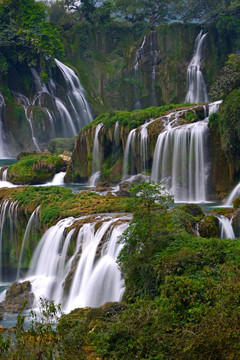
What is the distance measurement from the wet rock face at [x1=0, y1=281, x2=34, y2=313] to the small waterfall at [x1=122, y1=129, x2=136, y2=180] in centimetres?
1252

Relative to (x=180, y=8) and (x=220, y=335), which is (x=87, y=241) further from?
(x=180, y=8)

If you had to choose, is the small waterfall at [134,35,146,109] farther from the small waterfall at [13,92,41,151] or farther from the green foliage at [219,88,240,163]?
the green foliage at [219,88,240,163]

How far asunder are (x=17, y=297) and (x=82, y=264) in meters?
2.57

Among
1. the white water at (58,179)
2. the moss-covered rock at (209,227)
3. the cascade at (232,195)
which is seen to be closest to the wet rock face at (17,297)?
the moss-covered rock at (209,227)

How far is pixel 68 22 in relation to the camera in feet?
182

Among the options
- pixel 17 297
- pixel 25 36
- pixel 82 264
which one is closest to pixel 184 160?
pixel 82 264

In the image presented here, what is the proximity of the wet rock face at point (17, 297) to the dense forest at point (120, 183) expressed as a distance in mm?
Answer: 66

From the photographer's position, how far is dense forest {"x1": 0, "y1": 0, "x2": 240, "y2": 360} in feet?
25.3

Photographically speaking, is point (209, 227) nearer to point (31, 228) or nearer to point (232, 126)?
point (31, 228)

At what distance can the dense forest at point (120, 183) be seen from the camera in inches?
304

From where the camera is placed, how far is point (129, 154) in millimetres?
27203

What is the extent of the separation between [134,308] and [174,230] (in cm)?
451

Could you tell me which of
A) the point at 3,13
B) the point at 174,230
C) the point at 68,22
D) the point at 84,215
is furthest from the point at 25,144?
the point at 174,230

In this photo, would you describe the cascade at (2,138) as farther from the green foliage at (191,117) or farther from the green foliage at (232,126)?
the green foliage at (232,126)
